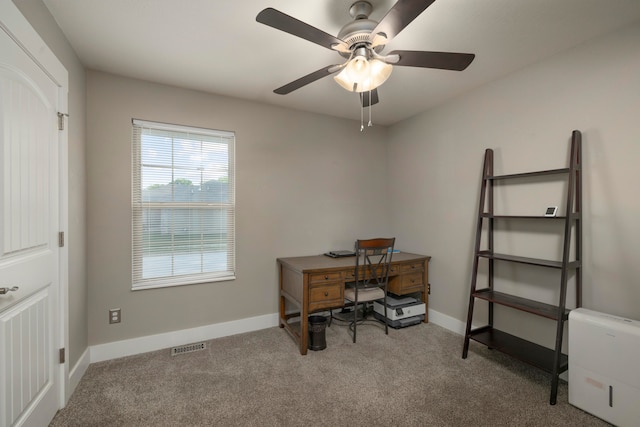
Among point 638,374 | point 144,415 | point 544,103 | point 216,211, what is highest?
point 544,103

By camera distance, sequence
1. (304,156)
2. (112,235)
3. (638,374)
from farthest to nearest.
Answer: (304,156)
(112,235)
(638,374)

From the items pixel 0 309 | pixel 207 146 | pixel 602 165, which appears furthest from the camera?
pixel 207 146

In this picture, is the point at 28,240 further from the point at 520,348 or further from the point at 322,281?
the point at 520,348

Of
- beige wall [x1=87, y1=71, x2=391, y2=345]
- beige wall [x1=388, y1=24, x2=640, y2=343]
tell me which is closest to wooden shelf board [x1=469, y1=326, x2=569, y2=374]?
beige wall [x1=388, y1=24, x2=640, y2=343]

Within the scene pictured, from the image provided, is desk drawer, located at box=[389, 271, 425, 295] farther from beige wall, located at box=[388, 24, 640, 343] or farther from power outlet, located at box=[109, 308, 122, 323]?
power outlet, located at box=[109, 308, 122, 323]

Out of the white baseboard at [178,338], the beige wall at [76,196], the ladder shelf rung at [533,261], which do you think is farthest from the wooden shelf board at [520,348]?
the beige wall at [76,196]

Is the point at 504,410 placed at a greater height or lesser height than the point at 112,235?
lesser

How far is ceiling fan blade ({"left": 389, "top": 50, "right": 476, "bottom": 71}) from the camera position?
154 cm

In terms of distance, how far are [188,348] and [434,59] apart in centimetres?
298

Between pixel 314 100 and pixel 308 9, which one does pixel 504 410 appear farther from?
pixel 314 100

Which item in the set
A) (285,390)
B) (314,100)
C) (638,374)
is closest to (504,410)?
(638,374)

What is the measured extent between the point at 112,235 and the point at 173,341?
1.12 m

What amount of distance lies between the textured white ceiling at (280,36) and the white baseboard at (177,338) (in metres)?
2.33

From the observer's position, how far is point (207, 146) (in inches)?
115
